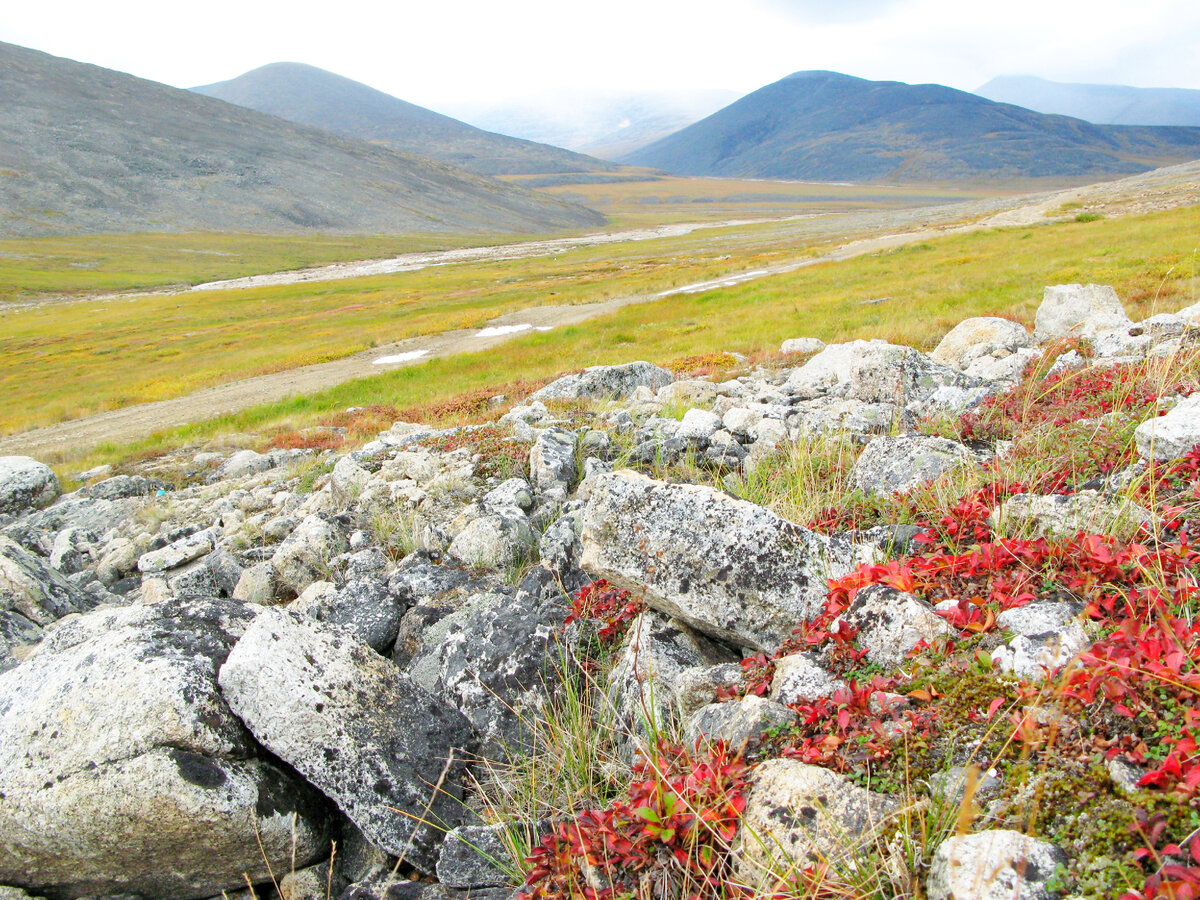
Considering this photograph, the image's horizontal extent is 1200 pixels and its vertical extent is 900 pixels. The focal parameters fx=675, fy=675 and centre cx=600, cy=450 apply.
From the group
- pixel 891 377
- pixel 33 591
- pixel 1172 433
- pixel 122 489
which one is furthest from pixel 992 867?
pixel 122 489

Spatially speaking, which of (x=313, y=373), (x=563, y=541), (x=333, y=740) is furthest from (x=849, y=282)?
(x=333, y=740)

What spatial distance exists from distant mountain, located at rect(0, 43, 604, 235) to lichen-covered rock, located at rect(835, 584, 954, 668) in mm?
158609

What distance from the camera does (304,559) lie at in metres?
7.06

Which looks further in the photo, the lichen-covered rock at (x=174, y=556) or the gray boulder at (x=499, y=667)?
the lichen-covered rock at (x=174, y=556)

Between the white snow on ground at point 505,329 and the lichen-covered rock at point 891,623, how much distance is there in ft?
112

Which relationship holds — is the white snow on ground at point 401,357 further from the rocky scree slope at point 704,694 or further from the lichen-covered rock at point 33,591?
the rocky scree slope at point 704,694

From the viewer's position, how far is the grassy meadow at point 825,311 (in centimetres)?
2066

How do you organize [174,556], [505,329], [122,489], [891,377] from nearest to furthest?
1. [174,556]
2. [891,377]
3. [122,489]
4. [505,329]

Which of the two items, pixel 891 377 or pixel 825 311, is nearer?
pixel 891 377

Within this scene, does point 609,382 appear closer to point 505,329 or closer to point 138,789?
point 138,789

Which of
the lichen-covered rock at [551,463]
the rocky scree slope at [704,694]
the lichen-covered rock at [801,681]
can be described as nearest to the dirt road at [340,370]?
the lichen-covered rock at [551,463]

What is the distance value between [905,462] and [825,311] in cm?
2381

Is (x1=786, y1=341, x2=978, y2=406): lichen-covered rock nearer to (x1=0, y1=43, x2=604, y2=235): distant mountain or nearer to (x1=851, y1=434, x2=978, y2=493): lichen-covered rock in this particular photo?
(x1=851, y1=434, x2=978, y2=493): lichen-covered rock

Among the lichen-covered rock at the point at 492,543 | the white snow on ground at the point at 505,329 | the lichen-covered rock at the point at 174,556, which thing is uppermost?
the lichen-covered rock at the point at 492,543
